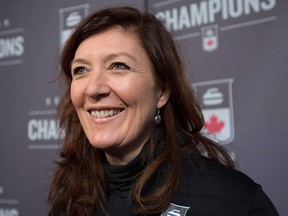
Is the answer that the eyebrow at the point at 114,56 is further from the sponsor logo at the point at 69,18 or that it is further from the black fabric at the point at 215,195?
the sponsor logo at the point at 69,18

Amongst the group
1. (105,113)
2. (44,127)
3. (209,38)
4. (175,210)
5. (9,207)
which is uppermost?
(209,38)

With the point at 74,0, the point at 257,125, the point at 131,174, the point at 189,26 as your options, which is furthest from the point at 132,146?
the point at 74,0

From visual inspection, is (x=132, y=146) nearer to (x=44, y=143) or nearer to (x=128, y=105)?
(x=128, y=105)

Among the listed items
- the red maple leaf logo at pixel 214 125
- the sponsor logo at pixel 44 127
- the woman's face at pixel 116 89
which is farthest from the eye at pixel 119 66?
the sponsor logo at pixel 44 127

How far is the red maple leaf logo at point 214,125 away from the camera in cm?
129

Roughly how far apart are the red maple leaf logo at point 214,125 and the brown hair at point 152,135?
1.08ft

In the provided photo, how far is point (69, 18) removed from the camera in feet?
5.68

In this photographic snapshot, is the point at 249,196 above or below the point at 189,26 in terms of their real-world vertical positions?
below

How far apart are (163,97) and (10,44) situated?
1.28 metres

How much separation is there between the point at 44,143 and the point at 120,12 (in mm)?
1026

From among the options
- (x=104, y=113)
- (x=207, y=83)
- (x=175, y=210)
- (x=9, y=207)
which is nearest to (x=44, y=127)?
(x=9, y=207)

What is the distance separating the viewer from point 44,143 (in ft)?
5.69

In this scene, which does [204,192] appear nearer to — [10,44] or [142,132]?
[142,132]

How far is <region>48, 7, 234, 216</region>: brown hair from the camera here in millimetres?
814
